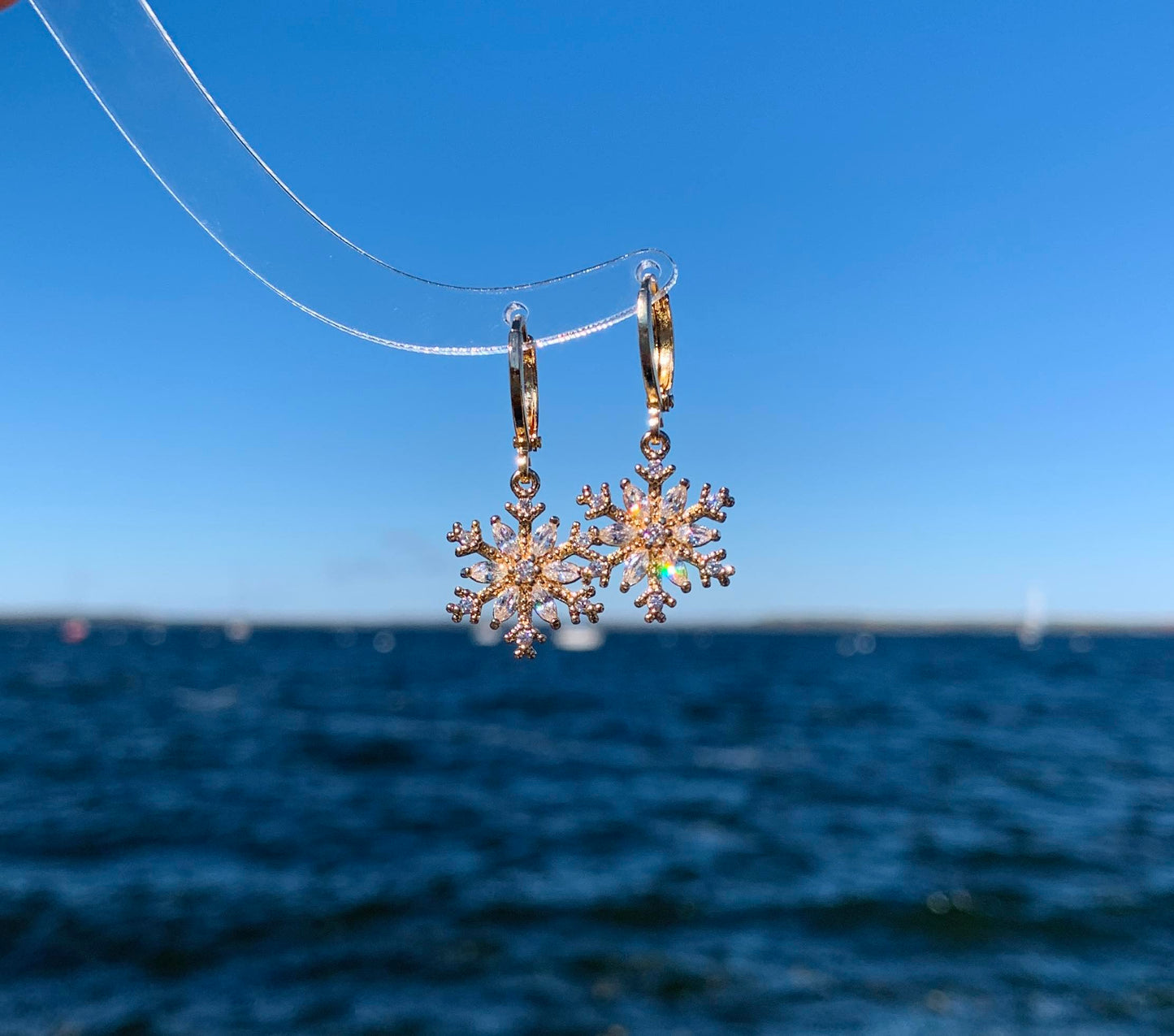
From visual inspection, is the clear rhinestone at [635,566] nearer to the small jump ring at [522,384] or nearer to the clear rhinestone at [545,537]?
the clear rhinestone at [545,537]

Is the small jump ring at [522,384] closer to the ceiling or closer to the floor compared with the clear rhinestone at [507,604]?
closer to the ceiling

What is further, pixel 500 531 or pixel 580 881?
pixel 580 881

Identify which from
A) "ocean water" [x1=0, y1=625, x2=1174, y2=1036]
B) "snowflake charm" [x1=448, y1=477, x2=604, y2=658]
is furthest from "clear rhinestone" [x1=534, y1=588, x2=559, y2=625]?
"ocean water" [x1=0, y1=625, x2=1174, y2=1036]

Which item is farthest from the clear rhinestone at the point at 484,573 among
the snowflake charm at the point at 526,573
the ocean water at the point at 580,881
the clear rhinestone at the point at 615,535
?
the ocean water at the point at 580,881

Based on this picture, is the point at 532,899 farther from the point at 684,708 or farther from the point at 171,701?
the point at 171,701

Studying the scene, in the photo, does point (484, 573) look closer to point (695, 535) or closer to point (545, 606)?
point (545, 606)

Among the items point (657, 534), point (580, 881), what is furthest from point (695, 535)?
point (580, 881)
